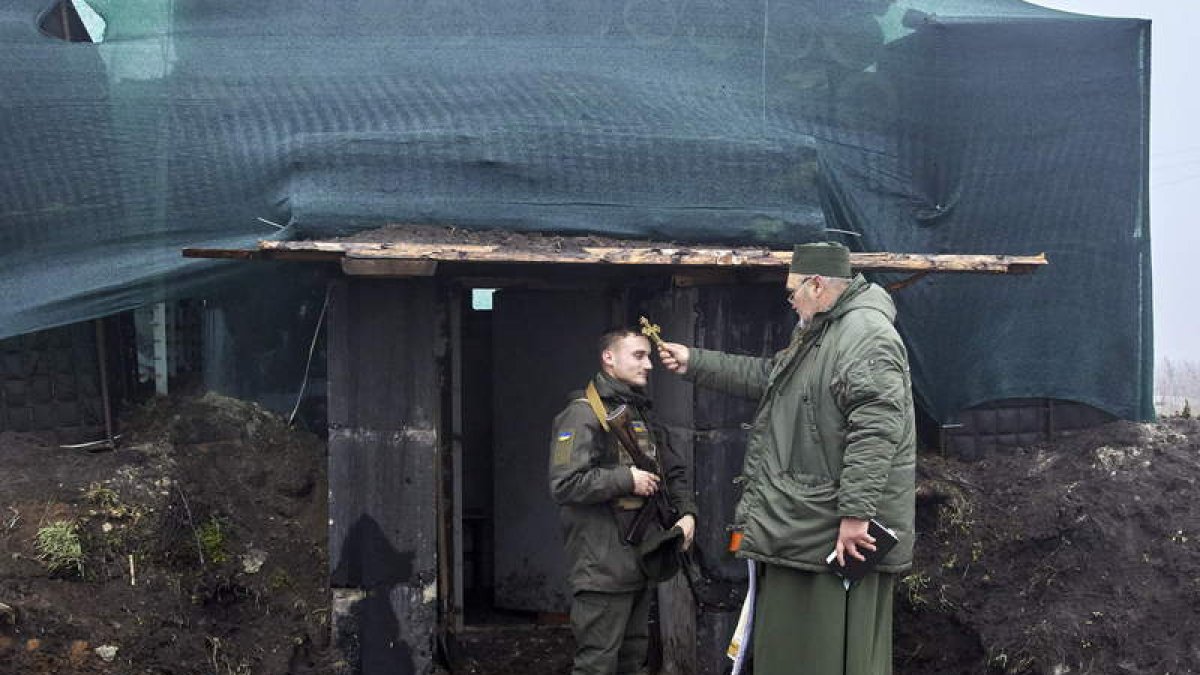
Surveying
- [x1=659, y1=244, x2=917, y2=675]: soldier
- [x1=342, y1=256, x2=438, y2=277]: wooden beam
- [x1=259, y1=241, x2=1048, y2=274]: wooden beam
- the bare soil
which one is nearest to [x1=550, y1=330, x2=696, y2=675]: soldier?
[x1=259, y1=241, x2=1048, y2=274]: wooden beam

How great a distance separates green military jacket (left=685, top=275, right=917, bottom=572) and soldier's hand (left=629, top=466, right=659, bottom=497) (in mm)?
497

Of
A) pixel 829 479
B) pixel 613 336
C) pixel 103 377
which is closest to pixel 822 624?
pixel 829 479

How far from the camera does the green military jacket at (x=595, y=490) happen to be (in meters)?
4.79

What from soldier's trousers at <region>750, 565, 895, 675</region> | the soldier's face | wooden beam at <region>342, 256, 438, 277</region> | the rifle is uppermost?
wooden beam at <region>342, 256, 438, 277</region>

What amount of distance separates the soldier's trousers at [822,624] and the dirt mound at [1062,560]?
5.56 feet

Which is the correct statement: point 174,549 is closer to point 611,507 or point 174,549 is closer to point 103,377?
point 103,377

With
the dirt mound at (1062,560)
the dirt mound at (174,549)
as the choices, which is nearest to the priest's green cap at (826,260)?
the dirt mound at (1062,560)

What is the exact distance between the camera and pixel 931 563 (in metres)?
6.21

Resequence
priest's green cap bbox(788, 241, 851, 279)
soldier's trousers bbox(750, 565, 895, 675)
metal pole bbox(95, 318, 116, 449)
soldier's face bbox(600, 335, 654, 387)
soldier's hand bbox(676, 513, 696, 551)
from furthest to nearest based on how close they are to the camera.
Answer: metal pole bbox(95, 318, 116, 449) < soldier's face bbox(600, 335, 654, 387) < soldier's hand bbox(676, 513, 696, 551) < priest's green cap bbox(788, 241, 851, 279) < soldier's trousers bbox(750, 565, 895, 675)

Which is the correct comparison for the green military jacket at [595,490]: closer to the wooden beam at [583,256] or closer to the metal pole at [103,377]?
the wooden beam at [583,256]

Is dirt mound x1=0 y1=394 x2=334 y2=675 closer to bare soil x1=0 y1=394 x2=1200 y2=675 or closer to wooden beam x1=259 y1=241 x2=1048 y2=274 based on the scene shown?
bare soil x1=0 y1=394 x2=1200 y2=675

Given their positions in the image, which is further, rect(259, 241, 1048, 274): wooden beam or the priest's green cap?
rect(259, 241, 1048, 274): wooden beam

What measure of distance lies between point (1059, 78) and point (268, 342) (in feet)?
15.6

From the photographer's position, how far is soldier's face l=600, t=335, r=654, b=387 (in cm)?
503
